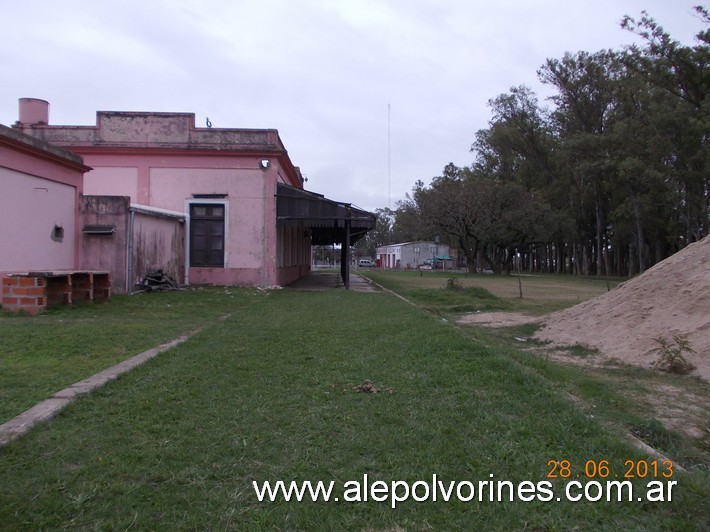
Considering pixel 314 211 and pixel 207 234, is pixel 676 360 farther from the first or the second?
pixel 207 234

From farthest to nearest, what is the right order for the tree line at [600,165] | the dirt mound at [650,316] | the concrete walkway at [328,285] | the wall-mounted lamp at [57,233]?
the tree line at [600,165] → the concrete walkway at [328,285] → the wall-mounted lamp at [57,233] → the dirt mound at [650,316]

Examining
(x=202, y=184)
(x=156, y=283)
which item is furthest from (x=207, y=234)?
(x=156, y=283)

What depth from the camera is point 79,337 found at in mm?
8984

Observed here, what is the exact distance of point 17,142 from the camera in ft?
43.5

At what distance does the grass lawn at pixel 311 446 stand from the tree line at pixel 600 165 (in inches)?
1120

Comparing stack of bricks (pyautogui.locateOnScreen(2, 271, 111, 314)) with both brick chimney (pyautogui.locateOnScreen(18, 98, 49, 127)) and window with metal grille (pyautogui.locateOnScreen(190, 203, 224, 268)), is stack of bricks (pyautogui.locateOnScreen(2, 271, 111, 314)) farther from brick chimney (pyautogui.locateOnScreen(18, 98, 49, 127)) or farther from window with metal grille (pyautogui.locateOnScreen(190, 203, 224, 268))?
brick chimney (pyautogui.locateOnScreen(18, 98, 49, 127))

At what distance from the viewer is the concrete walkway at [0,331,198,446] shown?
4414mm

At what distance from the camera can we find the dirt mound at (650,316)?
8320 millimetres

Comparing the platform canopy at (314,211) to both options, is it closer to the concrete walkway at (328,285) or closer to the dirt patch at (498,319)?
the concrete walkway at (328,285)

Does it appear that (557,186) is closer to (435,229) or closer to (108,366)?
(435,229)

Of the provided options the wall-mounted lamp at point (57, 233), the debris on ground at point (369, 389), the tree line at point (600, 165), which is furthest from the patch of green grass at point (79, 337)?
the tree line at point (600, 165)

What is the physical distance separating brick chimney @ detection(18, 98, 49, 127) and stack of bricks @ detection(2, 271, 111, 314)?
35.9 feet

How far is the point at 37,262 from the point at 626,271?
67545mm

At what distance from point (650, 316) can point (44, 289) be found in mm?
12199
